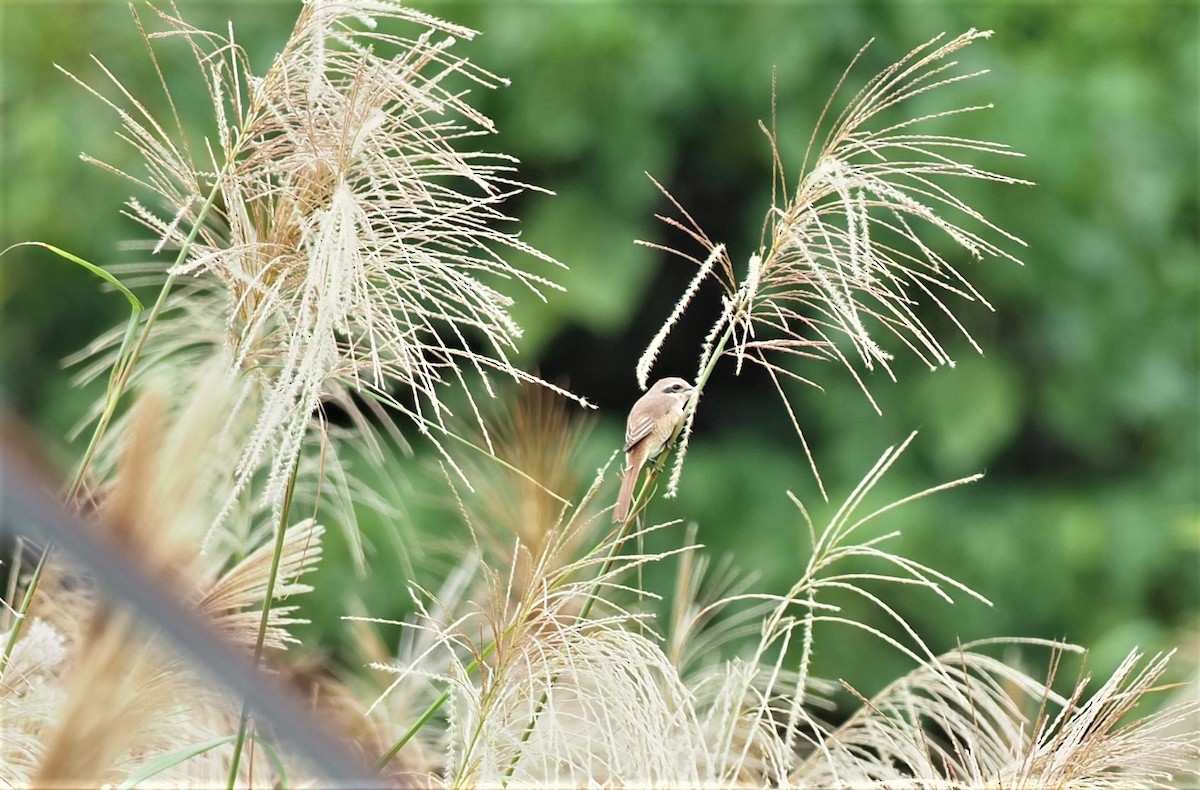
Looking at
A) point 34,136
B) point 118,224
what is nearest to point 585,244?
point 118,224

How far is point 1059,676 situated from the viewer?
3963 millimetres

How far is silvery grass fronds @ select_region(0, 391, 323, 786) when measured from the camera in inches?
22.4

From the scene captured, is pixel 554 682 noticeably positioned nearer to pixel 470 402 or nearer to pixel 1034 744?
pixel 470 402

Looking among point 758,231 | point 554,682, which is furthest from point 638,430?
point 758,231

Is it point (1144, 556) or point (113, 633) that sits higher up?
point (113, 633)

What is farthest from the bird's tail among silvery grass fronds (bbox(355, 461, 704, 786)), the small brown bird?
silvery grass fronds (bbox(355, 461, 704, 786))

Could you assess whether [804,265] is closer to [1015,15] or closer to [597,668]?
[597,668]

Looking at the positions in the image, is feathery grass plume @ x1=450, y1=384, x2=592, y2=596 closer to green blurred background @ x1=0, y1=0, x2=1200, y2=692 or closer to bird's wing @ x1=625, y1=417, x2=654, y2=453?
bird's wing @ x1=625, y1=417, x2=654, y2=453

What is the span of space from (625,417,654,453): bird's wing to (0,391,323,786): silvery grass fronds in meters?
0.49

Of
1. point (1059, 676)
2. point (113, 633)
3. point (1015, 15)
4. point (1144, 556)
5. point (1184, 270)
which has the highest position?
point (1015, 15)

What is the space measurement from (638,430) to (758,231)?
9.67 feet

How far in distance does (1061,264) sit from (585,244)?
168 cm

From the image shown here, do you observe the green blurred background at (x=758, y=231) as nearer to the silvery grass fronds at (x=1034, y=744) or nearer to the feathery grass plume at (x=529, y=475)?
the feathery grass plume at (x=529, y=475)

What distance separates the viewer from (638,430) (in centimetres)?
151
